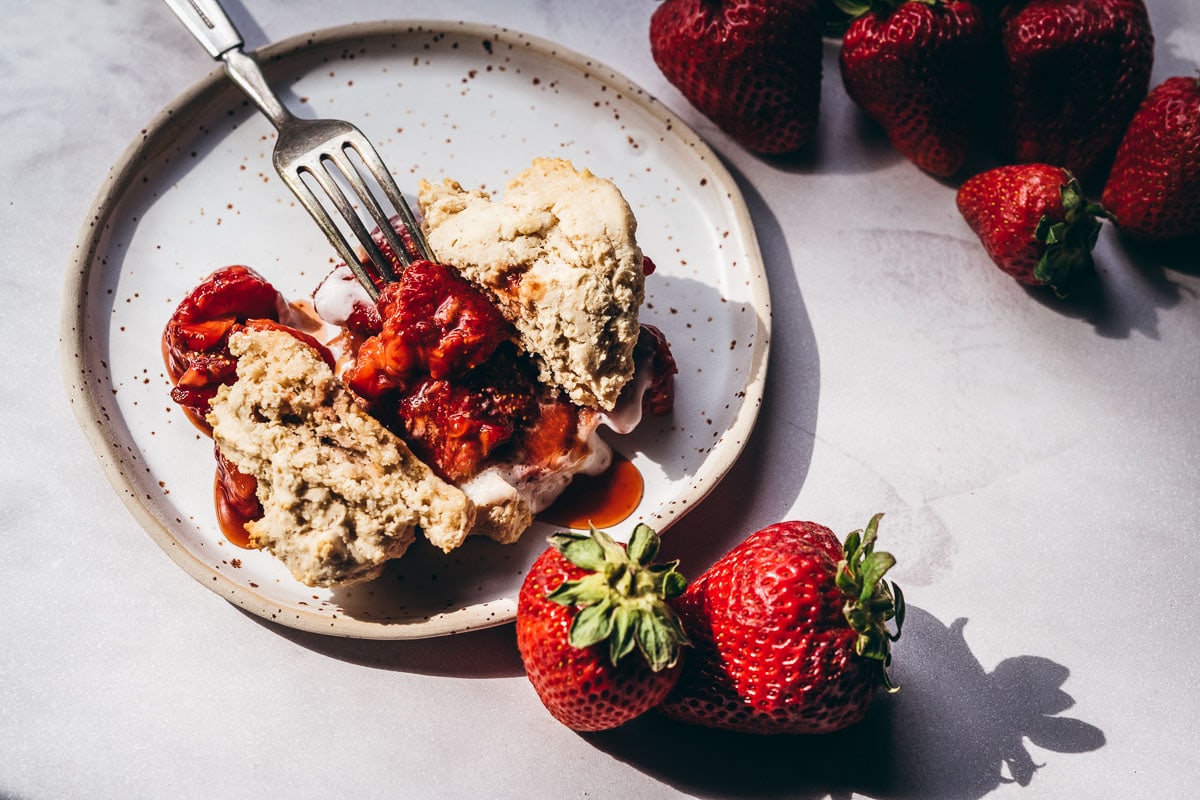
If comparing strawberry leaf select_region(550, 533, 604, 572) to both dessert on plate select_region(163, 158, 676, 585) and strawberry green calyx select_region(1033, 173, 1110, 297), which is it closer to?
dessert on plate select_region(163, 158, 676, 585)

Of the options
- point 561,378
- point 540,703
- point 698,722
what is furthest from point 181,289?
point 698,722

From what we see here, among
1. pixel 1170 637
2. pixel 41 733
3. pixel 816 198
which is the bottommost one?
pixel 1170 637

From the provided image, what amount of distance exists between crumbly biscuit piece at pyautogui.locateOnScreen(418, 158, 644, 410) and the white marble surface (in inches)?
24.6

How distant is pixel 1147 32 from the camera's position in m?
2.74

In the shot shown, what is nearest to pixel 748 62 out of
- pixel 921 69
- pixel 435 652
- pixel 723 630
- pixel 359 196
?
pixel 921 69

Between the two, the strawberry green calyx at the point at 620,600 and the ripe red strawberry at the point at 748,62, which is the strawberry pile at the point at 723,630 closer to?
the strawberry green calyx at the point at 620,600

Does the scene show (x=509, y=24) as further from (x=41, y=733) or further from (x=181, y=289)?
(x=41, y=733)

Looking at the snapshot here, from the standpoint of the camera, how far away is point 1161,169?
8.85 ft

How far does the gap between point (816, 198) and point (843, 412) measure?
0.67 metres

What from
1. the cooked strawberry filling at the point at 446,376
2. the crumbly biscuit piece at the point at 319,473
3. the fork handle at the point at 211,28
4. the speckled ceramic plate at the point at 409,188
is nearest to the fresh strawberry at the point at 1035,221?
the speckled ceramic plate at the point at 409,188

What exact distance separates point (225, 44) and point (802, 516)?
6.81 feet

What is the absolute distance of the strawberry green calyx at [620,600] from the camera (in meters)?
1.97

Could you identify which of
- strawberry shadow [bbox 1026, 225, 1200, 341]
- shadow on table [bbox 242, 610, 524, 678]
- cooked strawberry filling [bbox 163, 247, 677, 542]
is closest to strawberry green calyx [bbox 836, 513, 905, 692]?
cooked strawberry filling [bbox 163, 247, 677, 542]

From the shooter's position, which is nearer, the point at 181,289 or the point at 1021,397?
the point at 181,289
